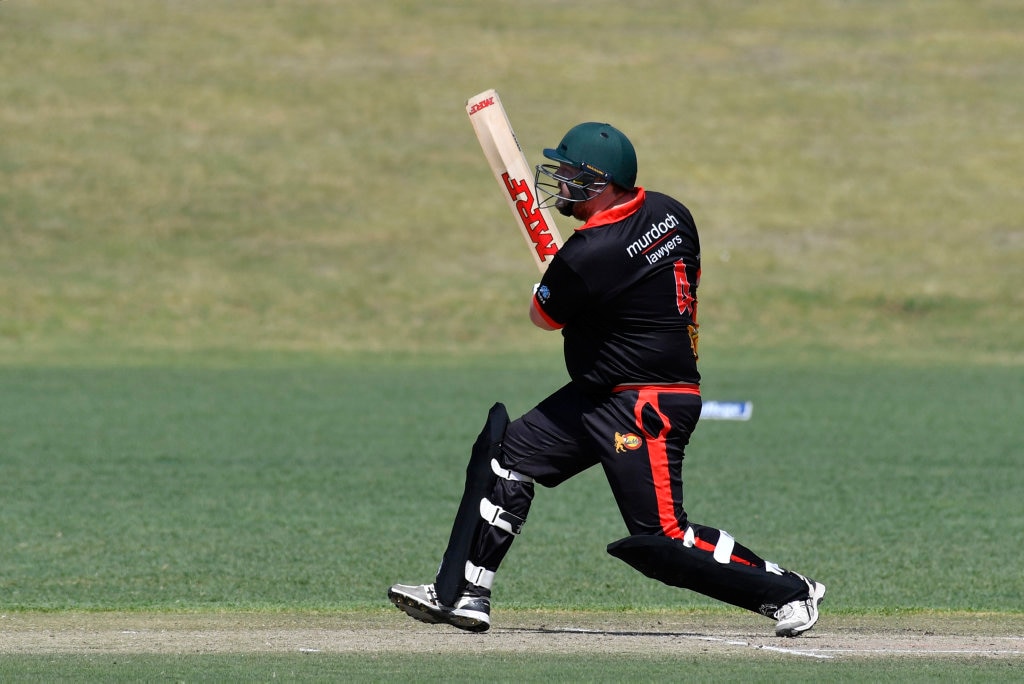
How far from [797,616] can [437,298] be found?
72.2ft

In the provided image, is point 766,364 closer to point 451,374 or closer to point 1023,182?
point 451,374

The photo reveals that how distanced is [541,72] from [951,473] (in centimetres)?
2648

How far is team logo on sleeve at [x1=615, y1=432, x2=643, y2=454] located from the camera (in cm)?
688

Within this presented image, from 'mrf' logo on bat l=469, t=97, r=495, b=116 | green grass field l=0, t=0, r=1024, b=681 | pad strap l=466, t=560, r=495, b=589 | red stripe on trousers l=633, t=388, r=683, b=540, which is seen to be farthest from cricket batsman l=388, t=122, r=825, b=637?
'mrf' logo on bat l=469, t=97, r=495, b=116

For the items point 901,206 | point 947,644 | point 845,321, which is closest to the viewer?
point 947,644

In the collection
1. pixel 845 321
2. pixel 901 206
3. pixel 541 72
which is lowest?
pixel 845 321

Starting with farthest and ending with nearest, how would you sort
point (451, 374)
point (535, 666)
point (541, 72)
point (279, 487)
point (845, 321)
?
1. point (541, 72)
2. point (845, 321)
3. point (451, 374)
4. point (279, 487)
5. point (535, 666)

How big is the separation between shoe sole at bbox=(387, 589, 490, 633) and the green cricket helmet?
1912 mm

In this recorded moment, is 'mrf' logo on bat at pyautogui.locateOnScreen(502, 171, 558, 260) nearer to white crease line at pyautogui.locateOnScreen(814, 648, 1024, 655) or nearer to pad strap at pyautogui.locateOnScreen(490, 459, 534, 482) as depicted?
pad strap at pyautogui.locateOnScreen(490, 459, 534, 482)

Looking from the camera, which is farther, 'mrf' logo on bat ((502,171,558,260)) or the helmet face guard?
'mrf' logo on bat ((502,171,558,260))

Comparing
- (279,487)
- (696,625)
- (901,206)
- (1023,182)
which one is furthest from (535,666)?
(1023,182)

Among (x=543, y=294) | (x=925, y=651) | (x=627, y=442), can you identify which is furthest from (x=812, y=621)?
(x=543, y=294)

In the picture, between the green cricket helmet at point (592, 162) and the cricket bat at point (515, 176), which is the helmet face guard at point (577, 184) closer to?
the green cricket helmet at point (592, 162)

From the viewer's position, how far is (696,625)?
815 cm
